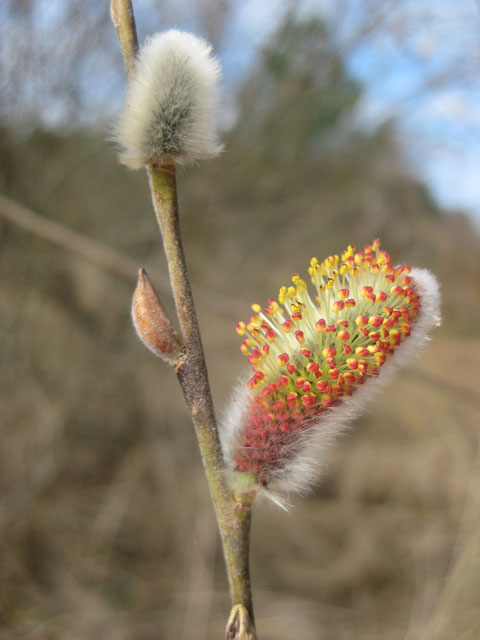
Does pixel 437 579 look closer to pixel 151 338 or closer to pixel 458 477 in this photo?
pixel 458 477

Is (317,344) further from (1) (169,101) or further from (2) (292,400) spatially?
(1) (169,101)

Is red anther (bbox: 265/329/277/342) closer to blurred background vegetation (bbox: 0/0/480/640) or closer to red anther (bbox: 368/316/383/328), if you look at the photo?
red anther (bbox: 368/316/383/328)

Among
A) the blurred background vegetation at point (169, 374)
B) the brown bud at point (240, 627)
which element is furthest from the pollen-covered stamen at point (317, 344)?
the blurred background vegetation at point (169, 374)

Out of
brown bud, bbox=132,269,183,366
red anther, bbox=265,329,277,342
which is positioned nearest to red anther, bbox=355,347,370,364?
red anther, bbox=265,329,277,342

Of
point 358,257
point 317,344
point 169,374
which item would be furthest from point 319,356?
point 169,374

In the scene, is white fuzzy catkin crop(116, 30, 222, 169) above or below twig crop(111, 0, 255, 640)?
above

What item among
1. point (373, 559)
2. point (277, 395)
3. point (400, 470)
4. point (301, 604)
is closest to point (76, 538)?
point (301, 604)
